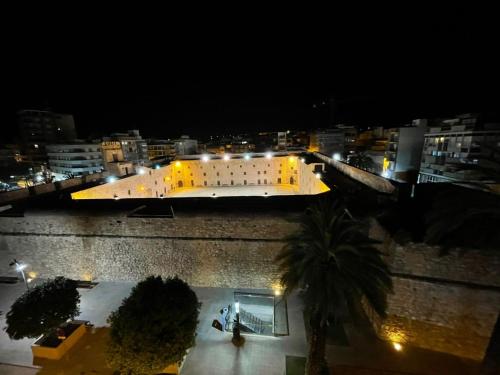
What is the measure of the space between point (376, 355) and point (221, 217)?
8560 mm

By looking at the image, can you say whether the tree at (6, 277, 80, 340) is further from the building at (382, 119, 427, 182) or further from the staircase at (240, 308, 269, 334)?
the building at (382, 119, 427, 182)

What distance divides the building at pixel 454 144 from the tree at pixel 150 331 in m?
25.0

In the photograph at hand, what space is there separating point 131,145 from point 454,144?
5658 cm

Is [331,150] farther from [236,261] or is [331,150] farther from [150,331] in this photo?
[150,331]

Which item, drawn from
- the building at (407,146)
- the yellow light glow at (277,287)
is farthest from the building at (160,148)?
the yellow light glow at (277,287)

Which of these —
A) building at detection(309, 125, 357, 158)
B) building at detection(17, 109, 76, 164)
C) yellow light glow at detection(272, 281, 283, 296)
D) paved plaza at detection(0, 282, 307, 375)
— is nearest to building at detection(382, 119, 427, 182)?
building at detection(309, 125, 357, 158)

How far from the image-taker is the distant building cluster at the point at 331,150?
24.1 m

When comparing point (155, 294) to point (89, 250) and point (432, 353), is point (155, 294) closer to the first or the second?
point (89, 250)

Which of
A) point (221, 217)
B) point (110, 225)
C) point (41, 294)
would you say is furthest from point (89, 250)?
point (221, 217)

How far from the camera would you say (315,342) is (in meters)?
7.25

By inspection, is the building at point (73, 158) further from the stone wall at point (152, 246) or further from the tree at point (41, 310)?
the tree at point (41, 310)

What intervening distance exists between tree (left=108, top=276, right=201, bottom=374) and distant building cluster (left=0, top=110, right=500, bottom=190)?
1008 cm

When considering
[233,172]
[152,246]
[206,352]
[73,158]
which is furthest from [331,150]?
[73,158]

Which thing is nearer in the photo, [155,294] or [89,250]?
[155,294]
